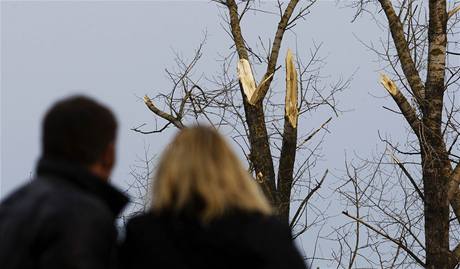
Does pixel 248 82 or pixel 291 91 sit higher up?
pixel 248 82

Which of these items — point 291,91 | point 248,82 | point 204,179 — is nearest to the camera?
point 204,179

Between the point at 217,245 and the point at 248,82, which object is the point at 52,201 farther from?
the point at 248,82

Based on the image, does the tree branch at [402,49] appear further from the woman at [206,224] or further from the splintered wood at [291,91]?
the woman at [206,224]

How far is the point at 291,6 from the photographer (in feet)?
44.3

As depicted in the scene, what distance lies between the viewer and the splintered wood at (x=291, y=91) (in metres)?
12.1

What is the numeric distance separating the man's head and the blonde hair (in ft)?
0.80

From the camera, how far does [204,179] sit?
3.50 metres

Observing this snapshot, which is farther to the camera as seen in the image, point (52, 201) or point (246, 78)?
point (246, 78)

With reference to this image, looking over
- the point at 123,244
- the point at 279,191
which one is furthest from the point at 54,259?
the point at 279,191

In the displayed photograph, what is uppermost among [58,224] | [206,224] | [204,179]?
[204,179]

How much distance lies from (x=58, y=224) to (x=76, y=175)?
0.23 m

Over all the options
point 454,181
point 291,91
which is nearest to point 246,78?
point 291,91

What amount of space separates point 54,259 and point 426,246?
9679 millimetres

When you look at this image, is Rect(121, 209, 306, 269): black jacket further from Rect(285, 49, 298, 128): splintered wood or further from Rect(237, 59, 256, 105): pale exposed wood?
Rect(237, 59, 256, 105): pale exposed wood
